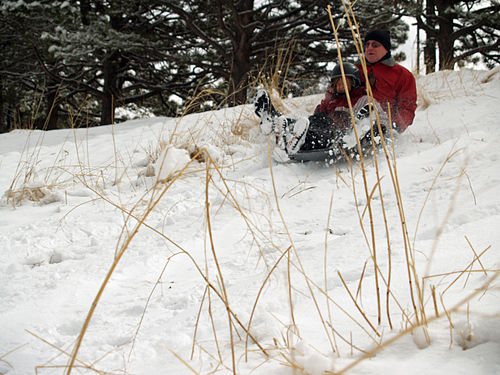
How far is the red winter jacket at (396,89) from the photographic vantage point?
234 centimetres

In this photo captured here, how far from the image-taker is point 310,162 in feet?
7.74

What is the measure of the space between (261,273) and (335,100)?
1.95 meters

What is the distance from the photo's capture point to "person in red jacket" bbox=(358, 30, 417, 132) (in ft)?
7.70

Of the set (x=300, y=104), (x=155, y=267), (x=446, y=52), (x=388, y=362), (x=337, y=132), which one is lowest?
(x=155, y=267)

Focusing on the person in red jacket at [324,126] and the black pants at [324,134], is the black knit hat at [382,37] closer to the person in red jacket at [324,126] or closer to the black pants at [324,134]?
the person in red jacket at [324,126]

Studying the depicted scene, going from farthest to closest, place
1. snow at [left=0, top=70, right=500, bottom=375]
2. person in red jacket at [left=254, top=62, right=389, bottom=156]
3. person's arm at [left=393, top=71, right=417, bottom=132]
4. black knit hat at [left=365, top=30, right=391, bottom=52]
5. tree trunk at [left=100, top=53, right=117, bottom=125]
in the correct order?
tree trunk at [left=100, top=53, right=117, bottom=125] → black knit hat at [left=365, top=30, right=391, bottom=52] → person's arm at [left=393, top=71, right=417, bottom=132] → person in red jacket at [left=254, top=62, right=389, bottom=156] → snow at [left=0, top=70, right=500, bottom=375]

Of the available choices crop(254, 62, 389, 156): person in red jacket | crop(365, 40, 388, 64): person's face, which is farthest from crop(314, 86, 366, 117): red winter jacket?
crop(365, 40, 388, 64): person's face

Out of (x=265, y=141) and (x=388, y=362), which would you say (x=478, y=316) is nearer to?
(x=388, y=362)

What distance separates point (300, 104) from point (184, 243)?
271 cm

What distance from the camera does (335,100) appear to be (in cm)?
262

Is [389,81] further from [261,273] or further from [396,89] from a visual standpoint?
[261,273]

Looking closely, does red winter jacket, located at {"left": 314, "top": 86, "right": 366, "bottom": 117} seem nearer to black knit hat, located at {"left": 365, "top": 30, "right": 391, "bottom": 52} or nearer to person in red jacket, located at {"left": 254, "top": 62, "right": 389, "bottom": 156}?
person in red jacket, located at {"left": 254, "top": 62, "right": 389, "bottom": 156}

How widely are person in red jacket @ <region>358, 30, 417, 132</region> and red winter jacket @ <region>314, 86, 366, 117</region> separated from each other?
0.37ft

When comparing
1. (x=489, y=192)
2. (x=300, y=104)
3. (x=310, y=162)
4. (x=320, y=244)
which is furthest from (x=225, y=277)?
(x=300, y=104)
